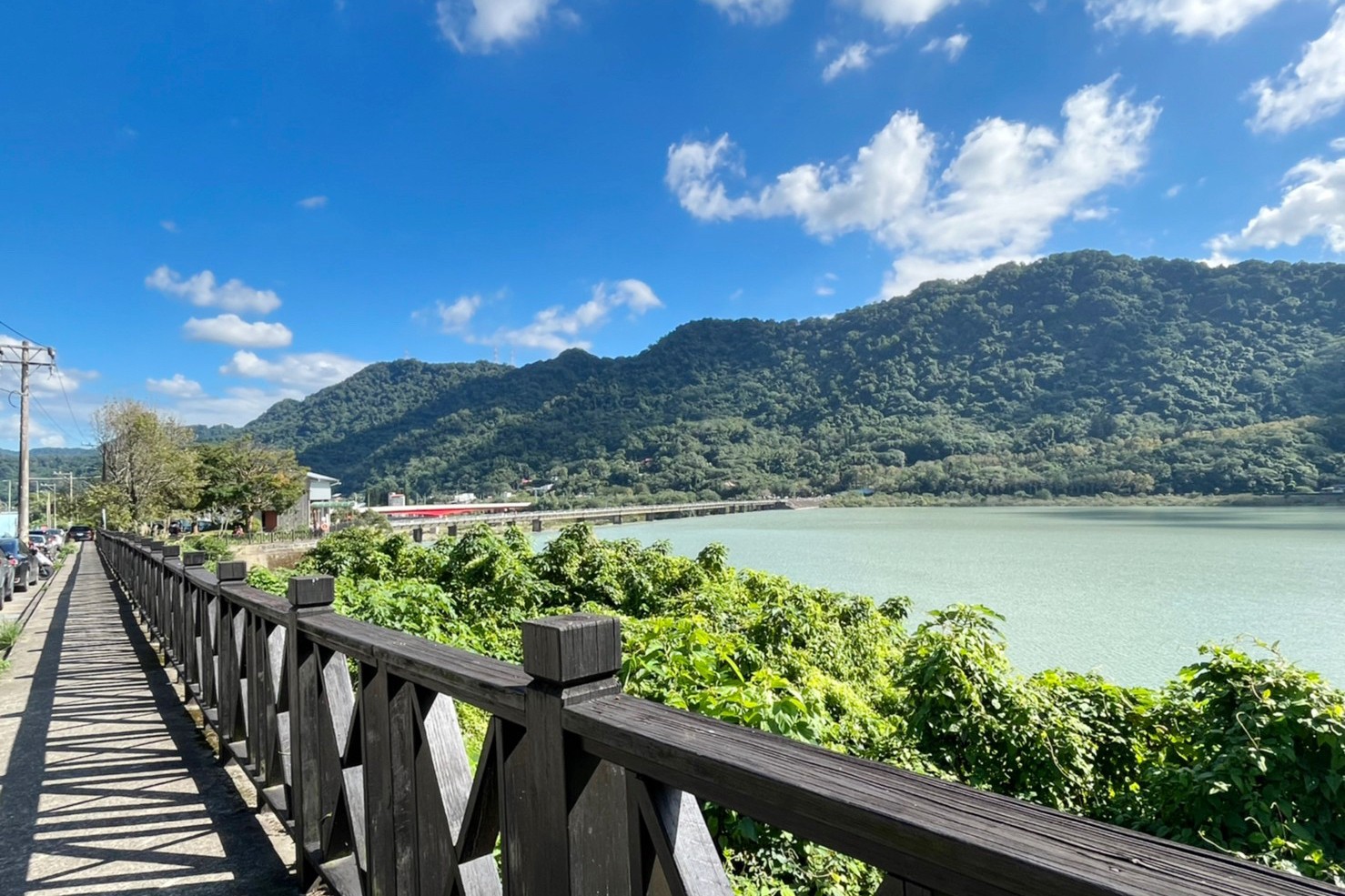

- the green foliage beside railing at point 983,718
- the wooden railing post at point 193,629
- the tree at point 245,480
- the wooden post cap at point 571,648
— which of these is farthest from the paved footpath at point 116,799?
the tree at point 245,480

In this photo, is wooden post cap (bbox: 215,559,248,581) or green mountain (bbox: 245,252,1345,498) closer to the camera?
wooden post cap (bbox: 215,559,248,581)

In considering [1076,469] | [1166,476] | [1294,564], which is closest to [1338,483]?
[1166,476]

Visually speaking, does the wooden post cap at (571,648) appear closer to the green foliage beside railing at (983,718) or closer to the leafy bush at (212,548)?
the green foliage beside railing at (983,718)

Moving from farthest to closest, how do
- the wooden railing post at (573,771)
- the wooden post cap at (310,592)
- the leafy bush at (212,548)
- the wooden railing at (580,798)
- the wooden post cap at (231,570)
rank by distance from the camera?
the leafy bush at (212,548), the wooden post cap at (231,570), the wooden post cap at (310,592), the wooden railing post at (573,771), the wooden railing at (580,798)

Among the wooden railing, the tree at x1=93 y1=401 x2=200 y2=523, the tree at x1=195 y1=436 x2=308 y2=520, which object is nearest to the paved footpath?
the wooden railing

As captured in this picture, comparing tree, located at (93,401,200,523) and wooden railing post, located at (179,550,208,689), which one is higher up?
tree, located at (93,401,200,523)

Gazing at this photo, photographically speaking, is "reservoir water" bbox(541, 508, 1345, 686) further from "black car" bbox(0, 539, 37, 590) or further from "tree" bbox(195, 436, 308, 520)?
"tree" bbox(195, 436, 308, 520)

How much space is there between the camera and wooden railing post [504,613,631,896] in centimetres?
110

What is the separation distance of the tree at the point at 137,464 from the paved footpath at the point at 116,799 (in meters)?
25.4

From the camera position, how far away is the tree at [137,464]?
26.7m

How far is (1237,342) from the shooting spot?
10000cm


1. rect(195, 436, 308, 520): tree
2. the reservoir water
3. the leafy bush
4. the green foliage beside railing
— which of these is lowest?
the reservoir water

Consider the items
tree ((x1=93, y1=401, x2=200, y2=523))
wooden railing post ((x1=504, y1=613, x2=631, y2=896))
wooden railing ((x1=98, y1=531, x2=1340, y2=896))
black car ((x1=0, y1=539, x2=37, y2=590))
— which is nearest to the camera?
wooden railing ((x1=98, y1=531, x2=1340, y2=896))

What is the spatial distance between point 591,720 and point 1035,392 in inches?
4935
